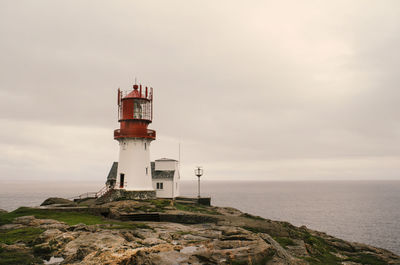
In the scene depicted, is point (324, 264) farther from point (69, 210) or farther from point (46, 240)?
point (69, 210)

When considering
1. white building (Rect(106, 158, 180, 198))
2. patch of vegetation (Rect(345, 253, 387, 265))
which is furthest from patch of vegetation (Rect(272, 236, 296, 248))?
white building (Rect(106, 158, 180, 198))

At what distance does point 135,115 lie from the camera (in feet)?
140

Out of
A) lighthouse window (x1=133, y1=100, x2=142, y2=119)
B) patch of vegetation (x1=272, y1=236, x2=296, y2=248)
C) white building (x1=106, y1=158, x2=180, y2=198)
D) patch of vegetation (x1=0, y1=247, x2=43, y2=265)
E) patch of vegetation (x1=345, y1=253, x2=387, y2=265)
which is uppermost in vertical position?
lighthouse window (x1=133, y1=100, x2=142, y2=119)

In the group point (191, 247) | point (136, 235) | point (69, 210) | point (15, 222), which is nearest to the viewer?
point (191, 247)

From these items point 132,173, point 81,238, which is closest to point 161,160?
point 132,173

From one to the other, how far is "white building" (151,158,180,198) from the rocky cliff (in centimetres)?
2003

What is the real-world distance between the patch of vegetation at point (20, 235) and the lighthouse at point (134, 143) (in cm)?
2034

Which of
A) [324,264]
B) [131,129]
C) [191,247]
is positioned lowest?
[324,264]

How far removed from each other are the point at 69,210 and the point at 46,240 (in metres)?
12.9

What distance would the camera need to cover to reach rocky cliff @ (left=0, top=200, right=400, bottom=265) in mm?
14578

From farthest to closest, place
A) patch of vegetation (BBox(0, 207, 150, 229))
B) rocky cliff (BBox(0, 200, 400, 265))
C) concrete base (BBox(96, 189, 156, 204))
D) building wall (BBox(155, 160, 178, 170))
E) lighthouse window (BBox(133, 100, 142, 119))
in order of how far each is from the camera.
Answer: building wall (BBox(155, 160, 178, 170)), lighthouse window (BBox(133, 100, 142, 119)), concrete base (BBox(96, 189, 156, 204)), patch of vegetation (BBox(0, 207, 150, 229)), rocky cliff (BBox(0, 200, 400, 265))

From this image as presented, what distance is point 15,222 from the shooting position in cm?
2408

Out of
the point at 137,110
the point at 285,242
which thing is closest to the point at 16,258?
the point at 285,242

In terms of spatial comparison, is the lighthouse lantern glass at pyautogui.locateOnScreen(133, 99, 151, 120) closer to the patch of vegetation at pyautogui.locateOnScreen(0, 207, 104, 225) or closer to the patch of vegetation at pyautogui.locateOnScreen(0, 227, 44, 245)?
the patch of vegetation at pyautogui.locateOnScreen(0, 207, 104, 225)
